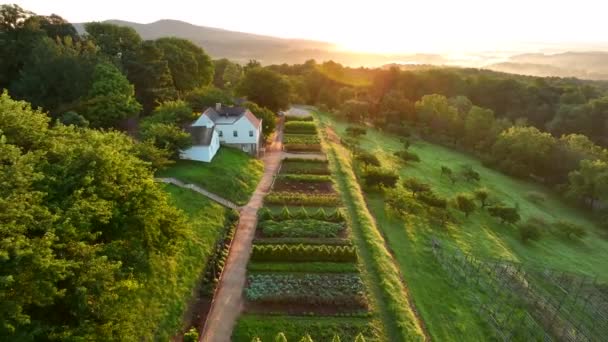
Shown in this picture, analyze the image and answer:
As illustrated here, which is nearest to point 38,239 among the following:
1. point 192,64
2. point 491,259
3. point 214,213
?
point 214,213

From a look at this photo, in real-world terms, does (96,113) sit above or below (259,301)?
above

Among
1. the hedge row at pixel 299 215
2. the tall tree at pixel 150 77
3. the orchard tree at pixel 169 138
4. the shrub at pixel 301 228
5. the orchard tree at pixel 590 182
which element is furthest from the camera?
the tall tree at pixel 150 77

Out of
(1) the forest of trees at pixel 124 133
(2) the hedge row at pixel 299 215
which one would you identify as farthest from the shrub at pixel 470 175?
(2) the hedge row at pixel 299 215

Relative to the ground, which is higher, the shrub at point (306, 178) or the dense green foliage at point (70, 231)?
the dense green foliage at point (70, 231)

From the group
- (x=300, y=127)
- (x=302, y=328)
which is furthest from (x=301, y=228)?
(x=300, y=127)

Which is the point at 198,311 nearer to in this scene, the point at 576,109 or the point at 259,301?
the point at 259,301

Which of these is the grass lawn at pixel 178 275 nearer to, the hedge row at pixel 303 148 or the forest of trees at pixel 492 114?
the hedge row at pixel 303 148
